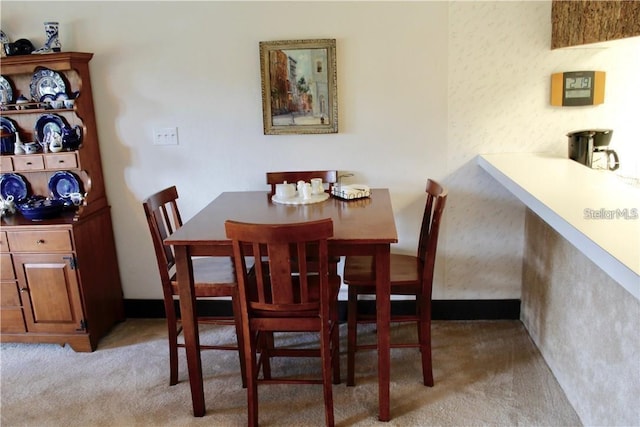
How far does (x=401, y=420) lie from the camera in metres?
2.26

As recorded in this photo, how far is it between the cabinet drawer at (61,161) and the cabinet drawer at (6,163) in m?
0.22

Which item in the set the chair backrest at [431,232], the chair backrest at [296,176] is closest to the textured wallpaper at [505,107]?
the chair backrest at [431,232]

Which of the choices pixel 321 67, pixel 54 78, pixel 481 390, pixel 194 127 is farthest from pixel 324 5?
pixel 481 390

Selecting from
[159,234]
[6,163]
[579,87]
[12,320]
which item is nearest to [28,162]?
Result: [6,163]

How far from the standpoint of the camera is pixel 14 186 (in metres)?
3.19

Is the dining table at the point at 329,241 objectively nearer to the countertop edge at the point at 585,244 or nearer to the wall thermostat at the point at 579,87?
the countertop edge at the point at 585,244

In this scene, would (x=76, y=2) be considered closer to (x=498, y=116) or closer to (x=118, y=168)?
(x=118, y=168)

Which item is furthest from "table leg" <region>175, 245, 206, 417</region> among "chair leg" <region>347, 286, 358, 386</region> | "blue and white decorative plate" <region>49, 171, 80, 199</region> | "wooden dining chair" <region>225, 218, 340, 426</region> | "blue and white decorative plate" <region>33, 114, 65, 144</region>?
"blue and white decorative plate" <region>33, 114, 65, 144</region>

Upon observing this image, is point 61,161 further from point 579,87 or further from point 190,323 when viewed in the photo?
point 579,87

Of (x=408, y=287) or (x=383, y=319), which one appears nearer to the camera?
(x=383, y=319)

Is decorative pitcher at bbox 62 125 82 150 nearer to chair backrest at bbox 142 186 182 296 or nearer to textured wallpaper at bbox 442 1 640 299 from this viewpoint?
chair backrest at bbox 142 186 182 296

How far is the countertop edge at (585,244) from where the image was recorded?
4.11 ft

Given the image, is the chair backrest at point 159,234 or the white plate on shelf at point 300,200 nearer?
the chair backrest at point 159,234

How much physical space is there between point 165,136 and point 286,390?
5.51 feet
